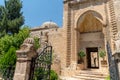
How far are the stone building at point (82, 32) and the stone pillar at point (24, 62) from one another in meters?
7.30

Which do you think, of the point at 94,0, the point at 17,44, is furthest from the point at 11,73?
the point at 94,0

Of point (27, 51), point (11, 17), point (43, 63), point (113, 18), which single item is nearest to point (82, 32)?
point (113, 18)

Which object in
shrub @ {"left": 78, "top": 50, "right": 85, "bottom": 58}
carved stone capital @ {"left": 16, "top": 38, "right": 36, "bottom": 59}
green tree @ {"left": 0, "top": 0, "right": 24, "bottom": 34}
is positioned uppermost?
green tree @ {"left": 0, "top": 0, "right": 24, "bottom": 34}

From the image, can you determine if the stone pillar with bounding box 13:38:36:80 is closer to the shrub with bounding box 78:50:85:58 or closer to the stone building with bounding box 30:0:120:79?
the stone building with bounding box 30:0:120:79

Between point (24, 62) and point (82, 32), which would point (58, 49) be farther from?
point (24, 62)

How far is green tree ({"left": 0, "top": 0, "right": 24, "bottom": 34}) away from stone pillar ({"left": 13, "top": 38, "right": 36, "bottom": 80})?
49.6ft

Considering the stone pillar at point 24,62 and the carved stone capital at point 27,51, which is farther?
the carved stone capital at point 27,51

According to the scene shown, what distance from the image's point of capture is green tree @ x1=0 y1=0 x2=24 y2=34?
1838 centimetres

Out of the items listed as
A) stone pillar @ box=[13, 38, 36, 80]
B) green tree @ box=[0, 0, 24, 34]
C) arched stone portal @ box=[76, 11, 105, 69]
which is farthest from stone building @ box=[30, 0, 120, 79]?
stone pillar @ box=[13, 38, 36, 80]

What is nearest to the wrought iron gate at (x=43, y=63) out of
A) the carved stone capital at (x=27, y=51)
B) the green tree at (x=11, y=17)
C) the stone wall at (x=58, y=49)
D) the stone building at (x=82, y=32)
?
the carved stone capital at (x=27, y=51)

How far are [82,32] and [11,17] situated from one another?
10940 millimetres

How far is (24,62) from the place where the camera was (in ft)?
12.8

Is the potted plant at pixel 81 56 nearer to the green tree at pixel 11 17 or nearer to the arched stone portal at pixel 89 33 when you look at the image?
the arched stone portal at pixel 89 33

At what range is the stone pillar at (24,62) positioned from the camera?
3.78 metres
